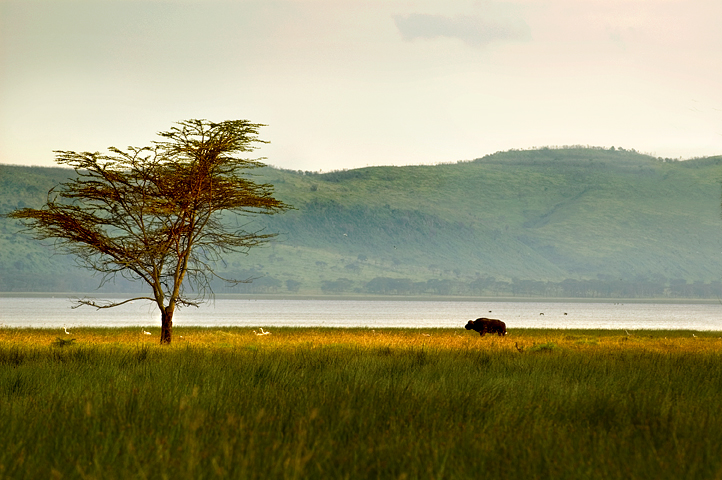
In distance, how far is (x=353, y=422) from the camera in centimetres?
887

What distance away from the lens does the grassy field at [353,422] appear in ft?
22.5

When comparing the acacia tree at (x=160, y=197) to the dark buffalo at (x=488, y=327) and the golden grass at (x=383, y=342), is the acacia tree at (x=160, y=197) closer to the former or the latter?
the golden grass at (x=383, y=342)

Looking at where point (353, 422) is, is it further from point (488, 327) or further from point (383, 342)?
point (488, 327)

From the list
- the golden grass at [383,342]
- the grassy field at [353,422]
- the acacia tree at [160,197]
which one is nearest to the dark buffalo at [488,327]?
the golden grass at [383,342]

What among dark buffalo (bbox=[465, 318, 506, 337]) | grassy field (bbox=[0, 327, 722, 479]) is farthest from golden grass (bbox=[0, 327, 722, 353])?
grassy field (bbox=[0, 327, 722, 479])

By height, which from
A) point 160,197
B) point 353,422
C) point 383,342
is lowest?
point 383,342

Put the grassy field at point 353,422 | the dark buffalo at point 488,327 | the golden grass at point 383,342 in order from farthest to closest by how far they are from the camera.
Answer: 1. the dark buffalo at point 488,327
2. the golden grass at point 383,342
3. the grassy field at point 353,422

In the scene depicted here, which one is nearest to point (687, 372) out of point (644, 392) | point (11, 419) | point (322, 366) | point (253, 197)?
point (644, 392)

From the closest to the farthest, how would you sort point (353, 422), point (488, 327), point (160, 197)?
point (353, 422) → point (160, 197) → point (488, 327)

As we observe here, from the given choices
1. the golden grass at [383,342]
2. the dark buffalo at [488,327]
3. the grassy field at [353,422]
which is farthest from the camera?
the dark buffalo at [488,327]

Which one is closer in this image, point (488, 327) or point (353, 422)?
point (353, 422)

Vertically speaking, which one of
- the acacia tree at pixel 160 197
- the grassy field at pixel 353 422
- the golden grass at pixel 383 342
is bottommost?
the golden grass at pixel 383 342

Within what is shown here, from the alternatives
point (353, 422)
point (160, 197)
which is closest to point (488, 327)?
point (160, 197)

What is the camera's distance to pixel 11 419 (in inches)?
340
